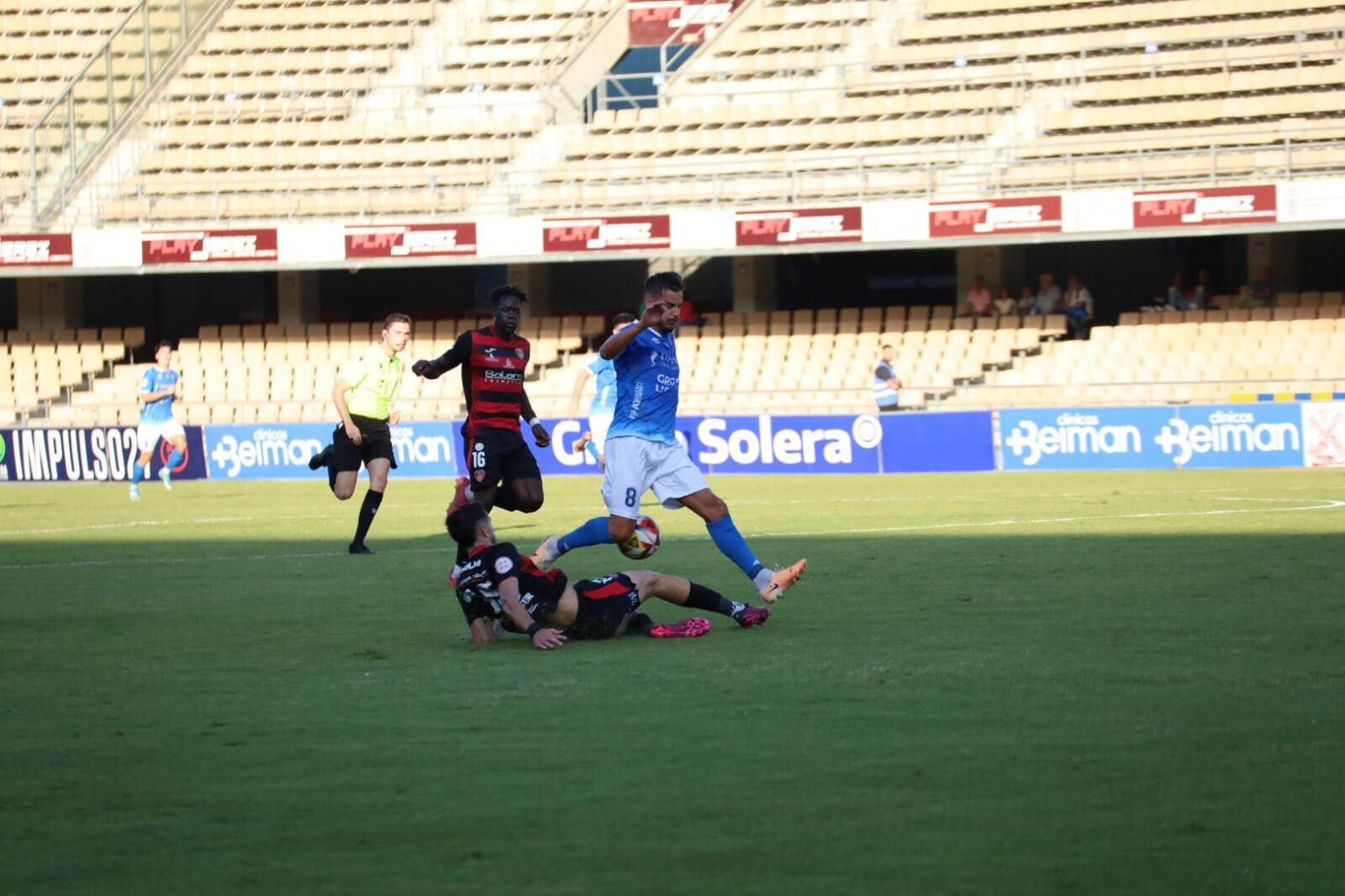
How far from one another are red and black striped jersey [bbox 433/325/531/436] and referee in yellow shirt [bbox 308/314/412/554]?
2.73 metres

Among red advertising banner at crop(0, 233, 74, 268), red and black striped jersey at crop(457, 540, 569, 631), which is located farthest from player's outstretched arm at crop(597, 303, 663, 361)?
red advertising banner at crop(0, 233, 74, 268)

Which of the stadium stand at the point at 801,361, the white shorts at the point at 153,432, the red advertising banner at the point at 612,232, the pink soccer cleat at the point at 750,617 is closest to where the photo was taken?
the pink soccer cleat at the point at 750,617

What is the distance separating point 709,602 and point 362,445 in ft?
22.5

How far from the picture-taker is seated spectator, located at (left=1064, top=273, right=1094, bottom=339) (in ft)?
109

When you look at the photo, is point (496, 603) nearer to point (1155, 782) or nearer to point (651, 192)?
point (1155, 782)

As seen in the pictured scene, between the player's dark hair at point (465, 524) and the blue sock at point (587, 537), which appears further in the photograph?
the blue sock at point (587, 537)

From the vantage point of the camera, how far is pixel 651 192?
36.1 m

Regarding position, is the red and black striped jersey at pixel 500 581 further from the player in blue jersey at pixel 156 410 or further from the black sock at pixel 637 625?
the player in blue jersey at pixel 156 410

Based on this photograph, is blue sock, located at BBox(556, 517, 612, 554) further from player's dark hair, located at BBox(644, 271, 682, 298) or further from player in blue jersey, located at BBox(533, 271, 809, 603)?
player's dark hair, located at BBox(644, 271, 682, 298)

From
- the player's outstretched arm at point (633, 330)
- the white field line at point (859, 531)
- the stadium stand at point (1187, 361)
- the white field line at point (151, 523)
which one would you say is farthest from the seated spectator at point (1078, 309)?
the player's outstretched arm at point (633, 330)

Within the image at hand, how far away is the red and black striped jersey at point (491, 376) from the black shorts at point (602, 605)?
357 cm

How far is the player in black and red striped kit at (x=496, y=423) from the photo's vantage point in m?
12.8

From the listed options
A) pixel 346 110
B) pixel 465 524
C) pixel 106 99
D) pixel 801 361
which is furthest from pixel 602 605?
pixel 106 99

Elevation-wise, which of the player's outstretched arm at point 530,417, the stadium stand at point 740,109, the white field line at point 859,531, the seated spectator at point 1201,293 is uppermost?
the stadium stand at point 740,109
